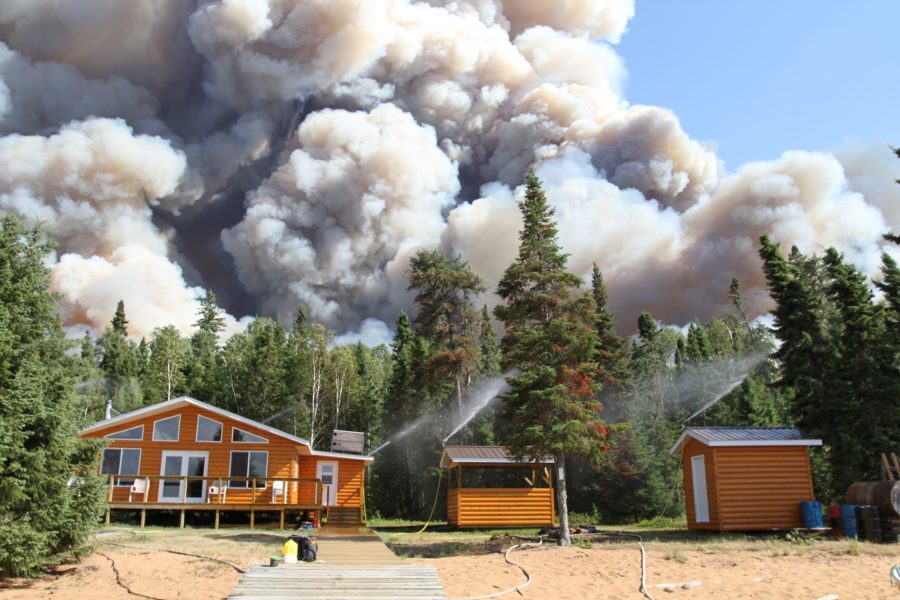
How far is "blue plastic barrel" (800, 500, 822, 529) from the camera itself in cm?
2044

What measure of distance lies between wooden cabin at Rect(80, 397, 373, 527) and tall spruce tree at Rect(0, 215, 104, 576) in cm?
1400

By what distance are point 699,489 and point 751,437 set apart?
2.59m

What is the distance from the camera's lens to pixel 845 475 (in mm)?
27188

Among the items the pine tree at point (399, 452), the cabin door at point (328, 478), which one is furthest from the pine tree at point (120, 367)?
the cabin door at point (328, 478)

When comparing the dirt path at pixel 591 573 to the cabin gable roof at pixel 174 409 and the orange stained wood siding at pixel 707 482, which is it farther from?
the cabin gable roof at pixel 174 409

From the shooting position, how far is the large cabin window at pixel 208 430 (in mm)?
29797

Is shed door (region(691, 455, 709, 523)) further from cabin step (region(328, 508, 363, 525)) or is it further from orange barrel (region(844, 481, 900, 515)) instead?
cabin step (region(328, 508, 363, 525))

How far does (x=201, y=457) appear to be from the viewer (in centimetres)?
2956

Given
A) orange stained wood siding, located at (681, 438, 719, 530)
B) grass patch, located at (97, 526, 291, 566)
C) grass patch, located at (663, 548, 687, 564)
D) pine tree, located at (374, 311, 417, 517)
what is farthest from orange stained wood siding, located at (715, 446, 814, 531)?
pine tree, located at (374, 311, 417, 517)

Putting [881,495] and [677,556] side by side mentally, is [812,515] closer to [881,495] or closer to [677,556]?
[881,495]

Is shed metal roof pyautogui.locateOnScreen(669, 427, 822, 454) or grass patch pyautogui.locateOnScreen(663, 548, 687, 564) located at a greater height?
shed metal roof pyautogui.locateOnScreen(669, 427, 822, 454)

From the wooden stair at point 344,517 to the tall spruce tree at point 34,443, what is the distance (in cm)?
1444

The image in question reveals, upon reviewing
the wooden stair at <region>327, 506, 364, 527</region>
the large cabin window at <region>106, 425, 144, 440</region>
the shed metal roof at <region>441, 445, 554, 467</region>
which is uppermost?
the large cabin window at <region>106, 425, 144, 440</region>

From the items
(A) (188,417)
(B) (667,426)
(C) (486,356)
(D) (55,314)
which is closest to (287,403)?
(C) (486,356)
